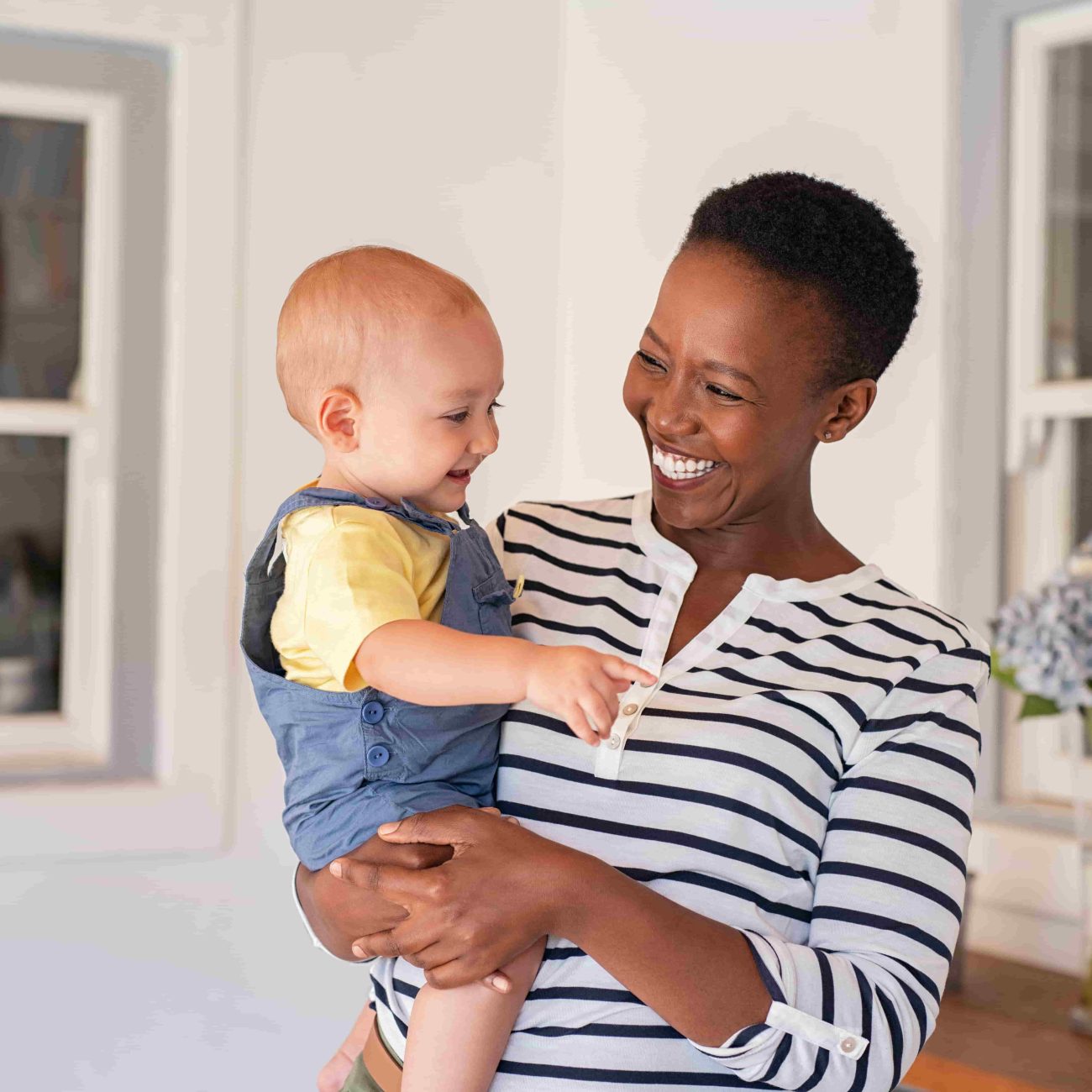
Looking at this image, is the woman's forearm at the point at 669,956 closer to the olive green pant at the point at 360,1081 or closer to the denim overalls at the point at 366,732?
the denim overalls at the point at 366,732

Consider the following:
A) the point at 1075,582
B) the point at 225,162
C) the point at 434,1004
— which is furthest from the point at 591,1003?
the point at 225,162

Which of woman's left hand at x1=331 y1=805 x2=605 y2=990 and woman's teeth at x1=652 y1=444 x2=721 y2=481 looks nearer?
woman's left hand at x1=331 y1=805 x2=605 y2=990

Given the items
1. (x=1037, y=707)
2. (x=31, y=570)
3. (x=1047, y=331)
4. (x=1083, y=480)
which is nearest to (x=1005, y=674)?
(x=1037, y=707)

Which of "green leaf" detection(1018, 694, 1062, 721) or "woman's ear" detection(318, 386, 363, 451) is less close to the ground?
"woman's ear" detection(318, 386, 363, 451)

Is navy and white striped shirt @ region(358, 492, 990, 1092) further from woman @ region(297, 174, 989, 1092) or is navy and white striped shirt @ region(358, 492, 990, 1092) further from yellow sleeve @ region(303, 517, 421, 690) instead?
yellow sleeve @ region(303, 517, 421, 690)

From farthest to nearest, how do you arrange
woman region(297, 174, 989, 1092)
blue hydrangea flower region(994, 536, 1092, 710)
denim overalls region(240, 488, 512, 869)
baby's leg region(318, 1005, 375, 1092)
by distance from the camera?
blue hydrangea flower region(994, 536, 1092, 710) → baby's leg region(318, 1005, 375, 1092) → denim overalls region(240, 488, 512, 869) → woman region(297, 174, 989, 1092)

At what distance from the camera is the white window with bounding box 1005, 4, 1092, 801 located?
240 cm

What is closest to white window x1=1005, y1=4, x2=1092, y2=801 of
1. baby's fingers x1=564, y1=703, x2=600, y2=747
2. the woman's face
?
the woman's face

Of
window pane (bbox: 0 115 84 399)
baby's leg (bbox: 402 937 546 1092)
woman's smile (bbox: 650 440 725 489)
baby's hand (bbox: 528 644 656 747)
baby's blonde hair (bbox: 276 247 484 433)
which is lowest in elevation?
baby's leg (bbox: 402 937 546 1092)

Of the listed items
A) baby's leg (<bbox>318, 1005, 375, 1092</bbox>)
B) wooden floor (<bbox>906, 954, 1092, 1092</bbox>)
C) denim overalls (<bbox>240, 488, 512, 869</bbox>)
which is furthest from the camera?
wooden floor (<bbox>906, 954, 1092, 1092</bbox>)

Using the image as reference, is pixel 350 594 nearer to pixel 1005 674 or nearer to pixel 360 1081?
pixel 360 1081

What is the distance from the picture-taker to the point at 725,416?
1279mm

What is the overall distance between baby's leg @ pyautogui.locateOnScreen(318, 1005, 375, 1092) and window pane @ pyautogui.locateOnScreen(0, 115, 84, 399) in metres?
1.79

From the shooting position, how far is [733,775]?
1187mm
